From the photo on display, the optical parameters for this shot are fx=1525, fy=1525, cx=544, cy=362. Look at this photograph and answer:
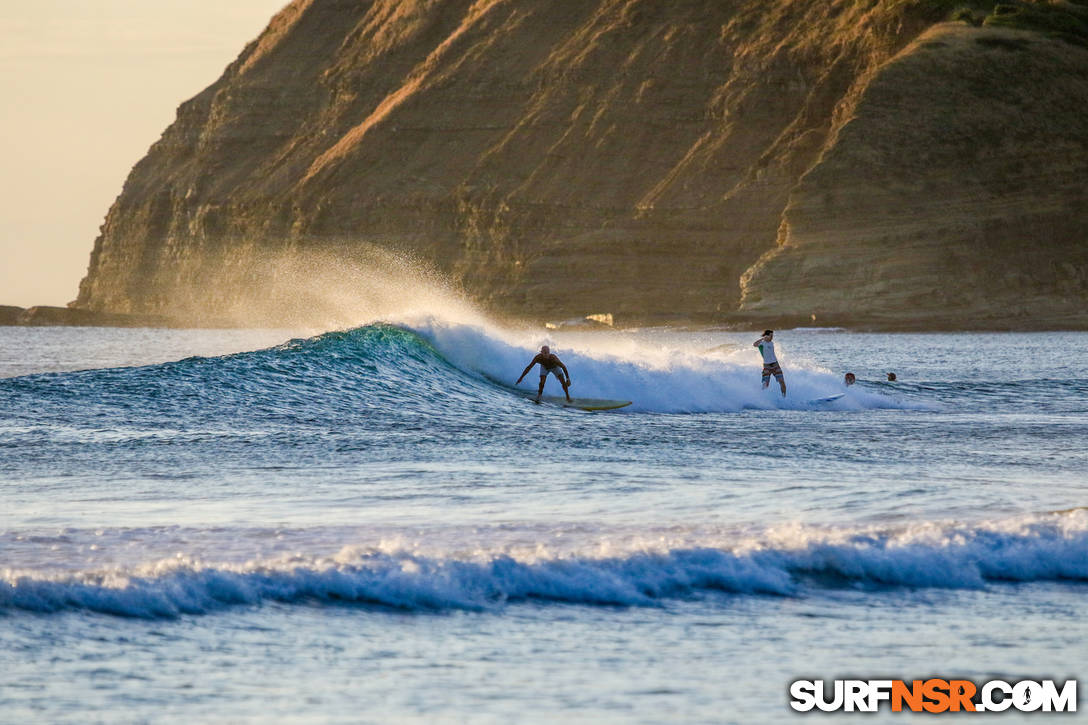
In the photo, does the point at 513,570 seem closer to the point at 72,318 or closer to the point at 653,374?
the point at 653,374

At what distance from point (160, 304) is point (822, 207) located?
202 feet

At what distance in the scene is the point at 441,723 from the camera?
21.6 ft

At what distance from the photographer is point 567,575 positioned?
8.98 m

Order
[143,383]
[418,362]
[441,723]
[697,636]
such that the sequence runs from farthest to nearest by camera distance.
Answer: [418,362] → [143,383] → [697,636] → [441,723]

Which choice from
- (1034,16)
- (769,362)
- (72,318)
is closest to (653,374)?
(769,362)

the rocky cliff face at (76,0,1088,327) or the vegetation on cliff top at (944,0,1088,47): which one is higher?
the vegetation on cliff top at (944,0,1088,47)

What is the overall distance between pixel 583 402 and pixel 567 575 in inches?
641

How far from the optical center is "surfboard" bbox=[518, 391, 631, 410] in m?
24.9

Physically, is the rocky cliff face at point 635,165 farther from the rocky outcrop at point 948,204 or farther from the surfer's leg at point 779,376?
the surfer's leg at point 779,376

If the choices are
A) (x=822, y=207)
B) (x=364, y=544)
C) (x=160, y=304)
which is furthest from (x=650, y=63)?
(x=364, y=544)

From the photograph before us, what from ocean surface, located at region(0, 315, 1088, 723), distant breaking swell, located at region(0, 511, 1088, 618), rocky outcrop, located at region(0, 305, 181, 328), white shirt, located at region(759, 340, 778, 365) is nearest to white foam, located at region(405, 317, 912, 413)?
white shirt, located at region(759, 340, 778, 365)

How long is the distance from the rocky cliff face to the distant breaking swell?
87399mm

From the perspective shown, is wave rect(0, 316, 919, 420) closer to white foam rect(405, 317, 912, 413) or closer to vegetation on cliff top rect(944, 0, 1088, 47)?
white foam rect(405, 317, 912, 413)

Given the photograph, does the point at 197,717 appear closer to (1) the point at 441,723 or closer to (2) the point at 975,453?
(1) the point at 441,723
